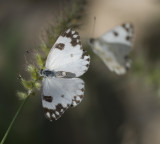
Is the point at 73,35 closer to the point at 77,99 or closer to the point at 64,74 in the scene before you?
the point at 64,74

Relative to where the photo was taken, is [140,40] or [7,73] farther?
[140,40]

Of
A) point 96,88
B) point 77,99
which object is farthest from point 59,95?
point 96,88

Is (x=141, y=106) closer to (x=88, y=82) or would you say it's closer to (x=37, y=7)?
(x=88, y=82)

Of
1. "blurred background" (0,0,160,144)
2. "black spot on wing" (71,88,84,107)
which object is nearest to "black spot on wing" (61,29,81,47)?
"black spot on wing" (71,88,84,107)

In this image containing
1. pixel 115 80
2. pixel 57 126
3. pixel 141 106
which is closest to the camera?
pixel 115 80

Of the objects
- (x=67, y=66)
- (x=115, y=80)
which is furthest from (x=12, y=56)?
(x=67, y=66)

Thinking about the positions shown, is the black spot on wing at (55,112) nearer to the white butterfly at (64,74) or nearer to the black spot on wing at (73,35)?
the white butterfly at (64,74)
